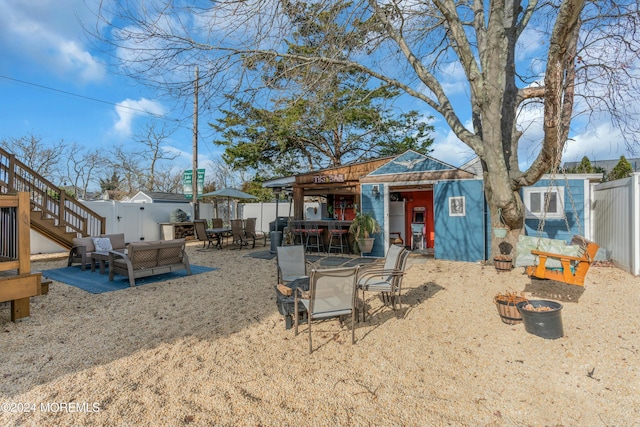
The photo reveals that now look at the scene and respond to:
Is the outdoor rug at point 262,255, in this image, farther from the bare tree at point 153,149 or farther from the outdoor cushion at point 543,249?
the bare tree at point 153,149

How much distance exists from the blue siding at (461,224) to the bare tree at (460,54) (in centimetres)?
148

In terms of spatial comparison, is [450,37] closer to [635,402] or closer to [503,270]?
[503,270]

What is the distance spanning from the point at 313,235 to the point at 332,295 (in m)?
6.85

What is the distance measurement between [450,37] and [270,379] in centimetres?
828

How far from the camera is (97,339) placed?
3.50m

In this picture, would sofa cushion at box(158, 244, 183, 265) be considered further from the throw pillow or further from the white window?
the white window

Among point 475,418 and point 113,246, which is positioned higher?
point 113,246

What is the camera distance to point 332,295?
131 inches

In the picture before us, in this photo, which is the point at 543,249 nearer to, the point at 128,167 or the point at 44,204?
the point at 44,204

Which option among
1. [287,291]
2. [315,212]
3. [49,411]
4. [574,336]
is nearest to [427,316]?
[574,336]

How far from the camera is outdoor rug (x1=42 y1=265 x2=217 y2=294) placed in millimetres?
5814

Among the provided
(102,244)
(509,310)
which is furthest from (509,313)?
(102,244)

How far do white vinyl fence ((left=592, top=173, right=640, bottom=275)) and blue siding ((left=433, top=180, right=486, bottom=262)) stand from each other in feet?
8.30

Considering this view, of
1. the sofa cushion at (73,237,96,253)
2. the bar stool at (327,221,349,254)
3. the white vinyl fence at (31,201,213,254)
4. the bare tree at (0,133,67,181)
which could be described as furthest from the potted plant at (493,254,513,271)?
the bare tree at (0,133,67,181)
